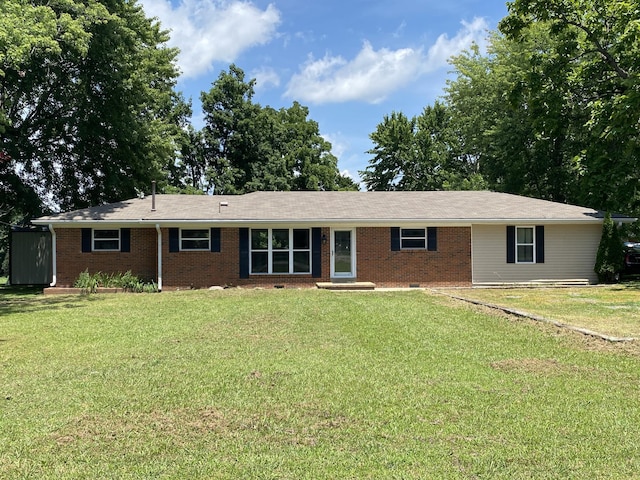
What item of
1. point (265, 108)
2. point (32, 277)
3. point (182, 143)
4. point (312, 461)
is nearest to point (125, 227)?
point (32, 277)

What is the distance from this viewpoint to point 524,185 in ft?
99.6

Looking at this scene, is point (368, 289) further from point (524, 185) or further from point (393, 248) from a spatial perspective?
point (524, 185)

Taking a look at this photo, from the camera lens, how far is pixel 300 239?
17594 mm

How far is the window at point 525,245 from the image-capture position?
1806 cm

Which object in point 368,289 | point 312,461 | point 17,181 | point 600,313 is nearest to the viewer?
point 312,461

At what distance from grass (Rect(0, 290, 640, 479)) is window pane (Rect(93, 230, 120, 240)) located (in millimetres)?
8367

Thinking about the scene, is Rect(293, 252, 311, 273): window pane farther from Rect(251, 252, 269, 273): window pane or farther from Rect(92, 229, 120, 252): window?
Rect(92, 229, 120, 252): window

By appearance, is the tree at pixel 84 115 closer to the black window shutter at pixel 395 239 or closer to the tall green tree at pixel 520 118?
the black window shutter at pixel 395 239

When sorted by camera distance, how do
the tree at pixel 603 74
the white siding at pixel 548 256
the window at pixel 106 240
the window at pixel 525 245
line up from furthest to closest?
1. the window at pixel 525 245
2. the white siding at pixel 548 256
3. the window at pixel 106 240
4. the tree at pixel 603 74

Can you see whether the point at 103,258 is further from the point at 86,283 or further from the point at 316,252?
the point at 316,252

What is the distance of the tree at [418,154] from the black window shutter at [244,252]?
24411mm

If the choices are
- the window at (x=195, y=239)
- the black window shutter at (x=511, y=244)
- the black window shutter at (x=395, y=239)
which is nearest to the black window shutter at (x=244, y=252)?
the window at (x=195, y=239)

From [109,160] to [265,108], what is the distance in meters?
16.3

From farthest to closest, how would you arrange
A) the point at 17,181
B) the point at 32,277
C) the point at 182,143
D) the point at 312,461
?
1. the point at 182,143
2. the point at 17,181
3. the point at 32,277
4. the point at 312,461
